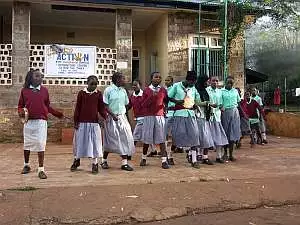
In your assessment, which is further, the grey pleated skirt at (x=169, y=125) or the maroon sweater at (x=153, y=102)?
the grey pleated skirt at (x=169, y=125)

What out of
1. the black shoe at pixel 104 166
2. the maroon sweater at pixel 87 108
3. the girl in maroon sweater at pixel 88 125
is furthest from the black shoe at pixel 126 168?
the maroon sweater at pixel 87 108

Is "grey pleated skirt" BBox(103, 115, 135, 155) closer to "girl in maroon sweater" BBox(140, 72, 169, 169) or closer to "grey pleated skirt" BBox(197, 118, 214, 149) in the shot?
"girl in maroon sweater" BBox(140, 72, 169, 169)

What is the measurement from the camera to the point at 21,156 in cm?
1041

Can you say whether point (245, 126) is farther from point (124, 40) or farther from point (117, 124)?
point (117, 124)

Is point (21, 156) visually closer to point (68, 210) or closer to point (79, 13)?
point (68, 210)

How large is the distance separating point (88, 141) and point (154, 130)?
129cm

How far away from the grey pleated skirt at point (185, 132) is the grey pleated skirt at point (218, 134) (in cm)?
62

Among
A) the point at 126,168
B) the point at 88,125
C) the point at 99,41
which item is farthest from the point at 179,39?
the point at 88,125

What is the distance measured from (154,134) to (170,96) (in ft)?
2.51

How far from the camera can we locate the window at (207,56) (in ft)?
49.3

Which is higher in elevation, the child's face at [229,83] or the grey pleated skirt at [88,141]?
the child's face at [229,83]

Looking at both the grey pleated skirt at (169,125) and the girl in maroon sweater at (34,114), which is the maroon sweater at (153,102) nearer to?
the grey pleated skirt at (169,125)

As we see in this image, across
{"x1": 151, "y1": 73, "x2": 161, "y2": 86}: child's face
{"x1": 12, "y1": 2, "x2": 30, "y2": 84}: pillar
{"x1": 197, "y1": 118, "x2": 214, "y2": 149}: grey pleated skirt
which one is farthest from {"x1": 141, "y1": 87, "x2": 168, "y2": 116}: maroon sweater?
{"x1": 12, "y1": 2, "x2": 30, "y2": 84}: pillar

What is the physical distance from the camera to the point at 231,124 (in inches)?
378
